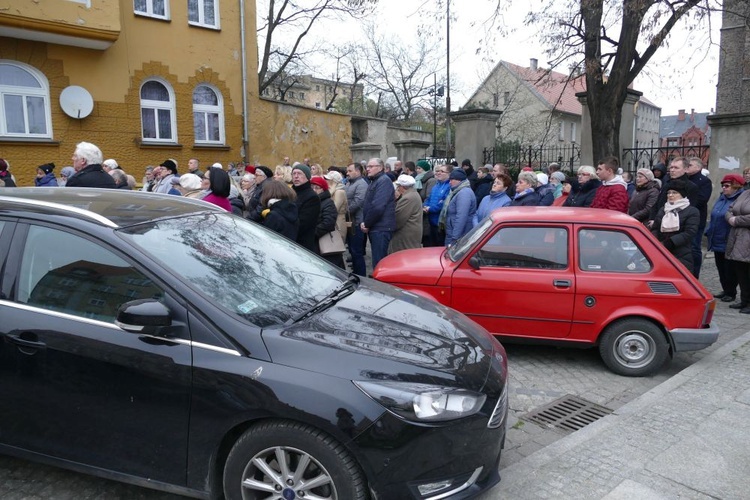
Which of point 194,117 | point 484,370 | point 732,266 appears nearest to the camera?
point 484,370

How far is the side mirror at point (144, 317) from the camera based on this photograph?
2.59 meters

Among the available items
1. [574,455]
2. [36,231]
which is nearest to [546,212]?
[574,455]

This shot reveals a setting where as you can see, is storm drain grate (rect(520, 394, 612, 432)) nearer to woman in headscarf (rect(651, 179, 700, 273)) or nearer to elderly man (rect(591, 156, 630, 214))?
woman in headscarf (rect(651, 179, 700, 273))

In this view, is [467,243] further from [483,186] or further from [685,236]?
[483,186]

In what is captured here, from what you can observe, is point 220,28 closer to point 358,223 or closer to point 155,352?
point 358,223

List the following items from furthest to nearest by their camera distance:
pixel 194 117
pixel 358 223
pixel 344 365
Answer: pixel 194 117 < pixel 358 223 < pixel 344 365

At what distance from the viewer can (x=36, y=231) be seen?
3008 mm

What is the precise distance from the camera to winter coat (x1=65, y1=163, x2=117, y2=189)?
19.4 ft

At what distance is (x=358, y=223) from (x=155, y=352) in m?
6.03

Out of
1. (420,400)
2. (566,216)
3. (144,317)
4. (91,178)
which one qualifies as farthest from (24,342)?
(566,216)

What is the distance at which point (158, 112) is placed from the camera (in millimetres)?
15164

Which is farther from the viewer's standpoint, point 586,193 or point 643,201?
point 586,193

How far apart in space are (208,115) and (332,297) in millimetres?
14401

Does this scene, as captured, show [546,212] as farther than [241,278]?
Yes
